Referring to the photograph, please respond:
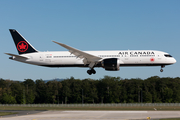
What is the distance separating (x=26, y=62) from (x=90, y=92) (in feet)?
256

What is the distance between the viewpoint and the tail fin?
173ft

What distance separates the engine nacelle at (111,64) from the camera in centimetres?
4425

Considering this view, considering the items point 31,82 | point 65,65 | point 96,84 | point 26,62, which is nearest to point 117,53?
point 65,65

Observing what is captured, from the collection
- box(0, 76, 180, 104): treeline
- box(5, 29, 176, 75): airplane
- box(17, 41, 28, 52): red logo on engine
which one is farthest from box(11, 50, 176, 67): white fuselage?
box(0, 76, 180, 104): treeline

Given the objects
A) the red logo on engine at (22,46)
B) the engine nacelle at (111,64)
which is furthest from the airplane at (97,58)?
the red logo on engine at (22,46)

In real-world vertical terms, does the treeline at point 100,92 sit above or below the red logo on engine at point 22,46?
below

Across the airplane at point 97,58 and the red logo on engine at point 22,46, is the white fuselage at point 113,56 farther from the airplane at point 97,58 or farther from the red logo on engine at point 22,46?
the red logo on engine at point 22,46

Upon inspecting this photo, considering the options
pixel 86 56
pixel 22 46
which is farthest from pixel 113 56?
pixel 22 46

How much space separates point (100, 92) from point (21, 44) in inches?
3082

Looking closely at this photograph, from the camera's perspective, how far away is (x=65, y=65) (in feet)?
158

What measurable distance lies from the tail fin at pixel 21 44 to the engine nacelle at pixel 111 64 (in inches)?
640

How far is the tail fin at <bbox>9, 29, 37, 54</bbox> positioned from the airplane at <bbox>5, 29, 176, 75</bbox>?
173cm

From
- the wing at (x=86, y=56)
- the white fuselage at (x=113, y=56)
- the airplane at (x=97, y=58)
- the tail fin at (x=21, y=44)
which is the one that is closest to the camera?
the wing at (x=86, y=56)

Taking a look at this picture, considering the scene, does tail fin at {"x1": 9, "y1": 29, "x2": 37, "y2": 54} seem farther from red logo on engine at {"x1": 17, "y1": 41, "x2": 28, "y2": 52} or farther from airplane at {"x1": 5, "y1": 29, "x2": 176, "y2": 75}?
airplane at {"x1": 5, "y1": 29, "x2": 176, "y2": 75}
